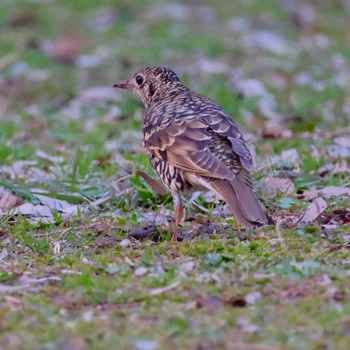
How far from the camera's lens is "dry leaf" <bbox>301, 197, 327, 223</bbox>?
6.16 metres

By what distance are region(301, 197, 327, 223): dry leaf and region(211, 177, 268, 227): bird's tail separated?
0.48m

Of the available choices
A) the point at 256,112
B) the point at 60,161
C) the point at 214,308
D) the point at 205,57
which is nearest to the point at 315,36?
the point at 205,57

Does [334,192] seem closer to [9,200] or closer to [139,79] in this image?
[139,79]

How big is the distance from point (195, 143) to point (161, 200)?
3.69 ft

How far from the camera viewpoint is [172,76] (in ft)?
24.3

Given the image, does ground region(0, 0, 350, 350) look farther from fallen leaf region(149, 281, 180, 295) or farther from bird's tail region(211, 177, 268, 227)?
bird's tail region(211, 177, 268, 227)

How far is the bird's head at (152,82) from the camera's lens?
291 inches

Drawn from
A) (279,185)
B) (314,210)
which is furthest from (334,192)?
(314,210)

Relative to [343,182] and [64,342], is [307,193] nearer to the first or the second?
[343,182]

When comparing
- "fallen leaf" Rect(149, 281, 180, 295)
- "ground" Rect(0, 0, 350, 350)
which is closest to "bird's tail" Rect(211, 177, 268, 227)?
"ground" Rect(0, 0, 350, 350)

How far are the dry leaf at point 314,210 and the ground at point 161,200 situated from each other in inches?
0.4

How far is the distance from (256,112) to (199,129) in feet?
15.1

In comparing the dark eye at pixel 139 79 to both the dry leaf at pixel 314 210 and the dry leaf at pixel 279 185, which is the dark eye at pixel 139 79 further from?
the dry leaf at pixel 314 210

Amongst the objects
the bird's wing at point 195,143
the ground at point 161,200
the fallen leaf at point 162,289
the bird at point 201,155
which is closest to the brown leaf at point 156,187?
the ground at point 161,200
